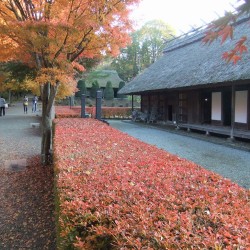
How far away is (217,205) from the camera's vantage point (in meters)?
2.38

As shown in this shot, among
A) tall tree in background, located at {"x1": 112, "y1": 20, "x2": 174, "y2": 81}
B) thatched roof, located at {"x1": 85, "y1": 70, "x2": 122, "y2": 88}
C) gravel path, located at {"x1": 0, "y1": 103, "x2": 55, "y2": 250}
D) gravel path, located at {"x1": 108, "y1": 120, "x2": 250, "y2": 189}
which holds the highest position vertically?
tall tree in background, located at {"x1": 112, "y1": 20, "x2": 174, "y2": 81}

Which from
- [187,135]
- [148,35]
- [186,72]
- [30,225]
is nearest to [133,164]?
[30,225]

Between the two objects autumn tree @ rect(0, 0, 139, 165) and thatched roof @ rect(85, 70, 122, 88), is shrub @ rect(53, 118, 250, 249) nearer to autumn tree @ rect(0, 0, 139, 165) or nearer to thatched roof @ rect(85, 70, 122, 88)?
autumn tree @ rect(0, 0, 139, 165)

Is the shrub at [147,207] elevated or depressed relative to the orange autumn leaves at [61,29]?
depressed

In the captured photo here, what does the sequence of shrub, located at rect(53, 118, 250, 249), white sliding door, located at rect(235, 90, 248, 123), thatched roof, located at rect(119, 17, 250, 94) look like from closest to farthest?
1. shrub, located at rect(53, 118, 250, 249)
2. thatched roof, located at rect(119, 17, 250, 94)
3. white sliding door, located at rect(235, 90, 248, 123)

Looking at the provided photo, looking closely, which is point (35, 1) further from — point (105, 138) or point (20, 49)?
point (105, 138)

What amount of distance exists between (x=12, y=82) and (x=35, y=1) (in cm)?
1477

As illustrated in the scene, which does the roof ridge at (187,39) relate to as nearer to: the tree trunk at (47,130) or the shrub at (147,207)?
the tree trunk at (47,130)

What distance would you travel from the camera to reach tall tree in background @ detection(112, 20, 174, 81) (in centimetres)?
4747

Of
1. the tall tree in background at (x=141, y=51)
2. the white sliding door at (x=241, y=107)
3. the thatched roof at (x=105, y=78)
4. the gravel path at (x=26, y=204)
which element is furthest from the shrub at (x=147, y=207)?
the tall tree in background at (x=141, y=51)

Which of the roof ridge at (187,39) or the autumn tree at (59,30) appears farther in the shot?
the roof ridge at (187,39)

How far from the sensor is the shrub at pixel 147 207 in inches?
70.2

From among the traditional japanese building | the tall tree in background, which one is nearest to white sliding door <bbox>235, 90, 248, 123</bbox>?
the traditional japanese building

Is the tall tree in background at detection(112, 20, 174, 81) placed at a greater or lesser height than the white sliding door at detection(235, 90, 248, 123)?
greater
